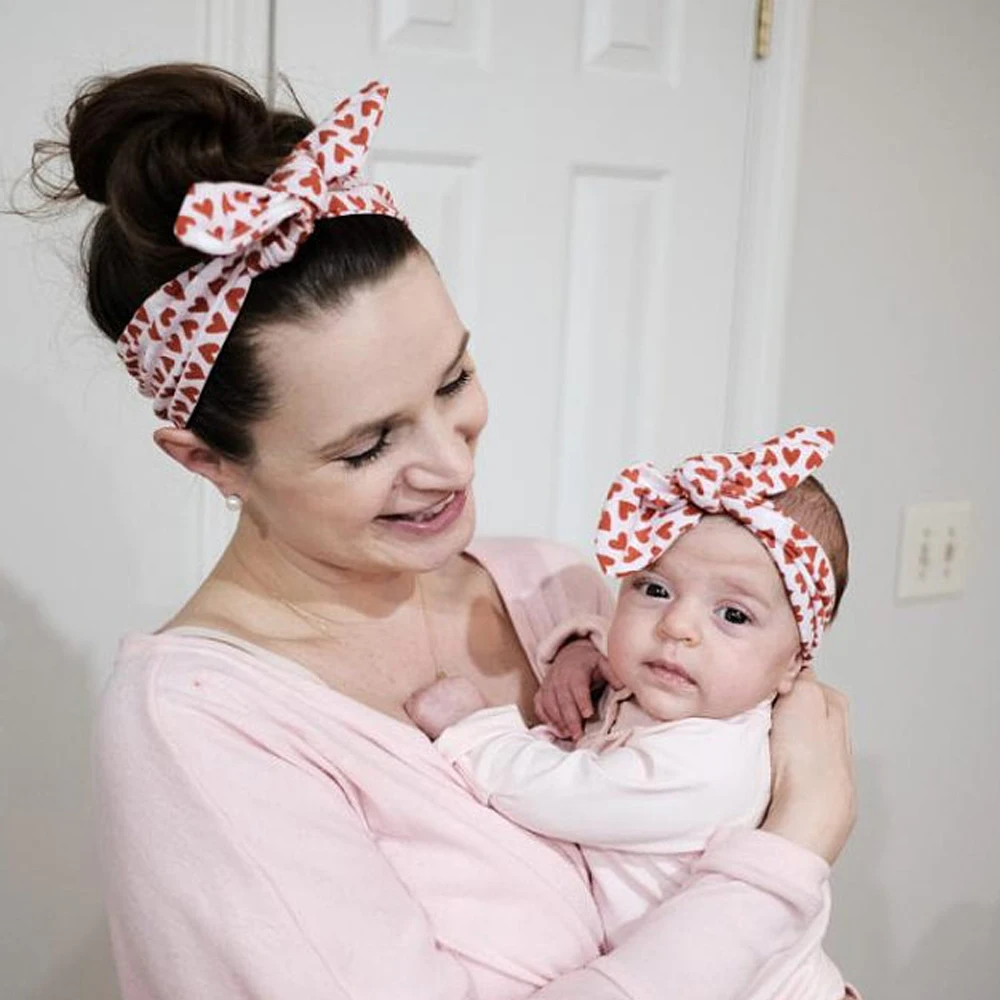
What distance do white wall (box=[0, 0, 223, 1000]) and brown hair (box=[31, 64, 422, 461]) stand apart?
17.2 inches

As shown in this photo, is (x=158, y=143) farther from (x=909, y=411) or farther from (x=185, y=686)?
(x=909, y=411)

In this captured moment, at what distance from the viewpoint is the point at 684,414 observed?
2254mm

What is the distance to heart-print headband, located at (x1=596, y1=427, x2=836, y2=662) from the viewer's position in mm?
1348

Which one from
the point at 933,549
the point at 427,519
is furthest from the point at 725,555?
the point at 933,549

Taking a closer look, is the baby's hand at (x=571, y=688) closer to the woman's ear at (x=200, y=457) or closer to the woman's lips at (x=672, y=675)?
the woman's lips at (x=672, y=675)

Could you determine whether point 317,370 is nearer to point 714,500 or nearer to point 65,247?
point 714,500

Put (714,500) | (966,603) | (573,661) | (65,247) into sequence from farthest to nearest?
1. (966,603)
2. (65,247)
3. (573,661)
4. (714,500)

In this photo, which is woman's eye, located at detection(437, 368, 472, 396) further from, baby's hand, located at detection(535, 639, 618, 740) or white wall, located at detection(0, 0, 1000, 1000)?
white wall, located at detection(0, 0, 1000, 1000)

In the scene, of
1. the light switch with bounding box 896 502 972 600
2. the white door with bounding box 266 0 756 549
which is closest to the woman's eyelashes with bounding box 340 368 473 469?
the white door with bounding box 266 0 756 549

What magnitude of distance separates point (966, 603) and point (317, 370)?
1710mm

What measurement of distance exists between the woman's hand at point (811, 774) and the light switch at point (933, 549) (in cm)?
114

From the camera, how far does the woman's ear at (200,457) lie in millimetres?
1308

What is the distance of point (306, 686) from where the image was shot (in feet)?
4.17

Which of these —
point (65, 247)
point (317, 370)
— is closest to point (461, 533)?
point (317, 370)
